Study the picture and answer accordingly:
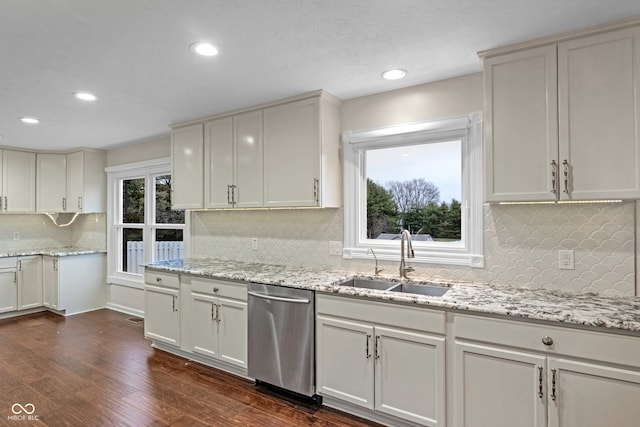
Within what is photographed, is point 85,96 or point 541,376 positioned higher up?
point 85,96

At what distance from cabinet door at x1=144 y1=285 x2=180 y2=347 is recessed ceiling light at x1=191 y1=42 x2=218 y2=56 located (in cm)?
217

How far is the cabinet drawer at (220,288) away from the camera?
3.00 metres

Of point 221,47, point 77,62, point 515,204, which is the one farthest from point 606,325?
point 77,62

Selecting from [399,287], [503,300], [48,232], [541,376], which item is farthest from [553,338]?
[48,232]

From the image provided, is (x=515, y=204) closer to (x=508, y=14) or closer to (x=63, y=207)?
(x=508, y=14)

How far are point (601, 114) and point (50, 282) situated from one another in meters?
6.34

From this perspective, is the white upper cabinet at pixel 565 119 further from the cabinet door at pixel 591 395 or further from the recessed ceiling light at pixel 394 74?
the cabinet door at pixel 591 395

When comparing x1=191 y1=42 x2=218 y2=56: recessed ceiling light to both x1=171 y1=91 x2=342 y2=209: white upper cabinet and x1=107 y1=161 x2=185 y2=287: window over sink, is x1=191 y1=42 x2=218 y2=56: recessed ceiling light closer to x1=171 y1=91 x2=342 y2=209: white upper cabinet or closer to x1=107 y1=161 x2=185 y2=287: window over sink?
x1=171 y1=91 x2=342 y2=209: white upper cabinet

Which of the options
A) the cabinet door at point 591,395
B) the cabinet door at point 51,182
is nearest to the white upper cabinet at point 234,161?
the cabinet door at point 591,395

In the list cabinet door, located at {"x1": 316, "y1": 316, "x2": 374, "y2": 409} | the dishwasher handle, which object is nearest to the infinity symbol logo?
the dishwasher handle

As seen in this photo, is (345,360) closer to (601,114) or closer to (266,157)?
(266,157)

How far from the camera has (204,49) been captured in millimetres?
2236

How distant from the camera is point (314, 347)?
262 cm

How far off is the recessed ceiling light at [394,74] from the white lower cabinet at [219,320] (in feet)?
6.38
